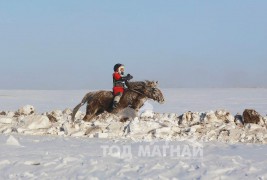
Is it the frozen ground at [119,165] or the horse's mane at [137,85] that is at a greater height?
the horse's mane at [137,85]

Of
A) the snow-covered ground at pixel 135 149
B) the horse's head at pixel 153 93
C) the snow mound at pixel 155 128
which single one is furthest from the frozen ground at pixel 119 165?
the horse's head at pixel 153 93

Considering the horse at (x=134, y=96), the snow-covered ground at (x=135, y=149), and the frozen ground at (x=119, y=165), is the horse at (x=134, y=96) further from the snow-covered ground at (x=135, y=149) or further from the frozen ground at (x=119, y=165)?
the frozen ground at (x=119, y=165)

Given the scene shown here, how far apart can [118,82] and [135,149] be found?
13.8 feet

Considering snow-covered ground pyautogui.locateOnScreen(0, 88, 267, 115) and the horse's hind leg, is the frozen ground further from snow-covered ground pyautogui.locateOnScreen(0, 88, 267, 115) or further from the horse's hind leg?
snow-covered ground pyautogui.locateOnScreen(0, 88, 267, 115)

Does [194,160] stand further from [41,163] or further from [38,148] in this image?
[38,148]

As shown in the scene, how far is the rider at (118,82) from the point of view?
12.2 meters

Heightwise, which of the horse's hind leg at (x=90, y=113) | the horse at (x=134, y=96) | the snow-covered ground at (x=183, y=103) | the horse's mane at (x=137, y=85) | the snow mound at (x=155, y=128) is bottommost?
the snow-covered ground at (x=183, y=103)

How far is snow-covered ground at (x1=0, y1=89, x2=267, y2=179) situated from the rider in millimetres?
754

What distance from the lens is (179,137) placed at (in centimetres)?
1085

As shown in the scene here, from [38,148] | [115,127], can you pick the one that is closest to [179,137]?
[115,127]

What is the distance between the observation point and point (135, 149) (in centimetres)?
841

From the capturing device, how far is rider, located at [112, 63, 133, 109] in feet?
39.9

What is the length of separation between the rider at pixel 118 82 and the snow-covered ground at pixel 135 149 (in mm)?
754

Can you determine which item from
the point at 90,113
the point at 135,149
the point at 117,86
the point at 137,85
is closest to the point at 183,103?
the point at 90,113
